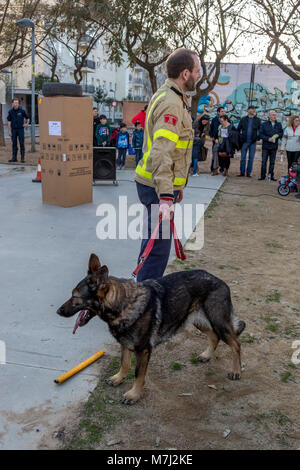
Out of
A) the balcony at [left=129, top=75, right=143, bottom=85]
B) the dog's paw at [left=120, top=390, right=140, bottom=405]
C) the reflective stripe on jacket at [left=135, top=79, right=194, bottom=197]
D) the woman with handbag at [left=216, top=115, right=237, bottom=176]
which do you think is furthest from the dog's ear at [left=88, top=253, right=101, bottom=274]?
the balcony at [left=129, top=75, right=143, bottom=85]

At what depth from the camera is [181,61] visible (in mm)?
3164

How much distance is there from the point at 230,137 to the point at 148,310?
11.1 m

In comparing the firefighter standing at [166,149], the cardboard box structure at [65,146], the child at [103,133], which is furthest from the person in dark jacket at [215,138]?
the firefighter standing at [166,149]

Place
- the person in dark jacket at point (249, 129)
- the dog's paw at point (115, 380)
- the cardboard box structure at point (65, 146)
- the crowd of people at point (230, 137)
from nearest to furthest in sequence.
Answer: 1. the dog's paw at point (115, 380)
2. the cardboard box structure at point (65, 146)
3. the crowd of people at point (230, 137)
4. the person in dark jacket at point (249, 129)

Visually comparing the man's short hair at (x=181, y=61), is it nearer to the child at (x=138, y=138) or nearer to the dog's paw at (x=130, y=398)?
the dog's paw at (x=130, y=398)

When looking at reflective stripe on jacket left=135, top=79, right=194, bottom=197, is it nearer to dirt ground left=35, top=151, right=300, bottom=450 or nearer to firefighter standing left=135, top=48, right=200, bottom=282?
firefighter standing left=135, top=48, right=200, bottom=282

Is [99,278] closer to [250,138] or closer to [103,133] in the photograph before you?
[103,133]

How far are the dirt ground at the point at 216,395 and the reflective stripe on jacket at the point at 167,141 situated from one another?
137 centimetres

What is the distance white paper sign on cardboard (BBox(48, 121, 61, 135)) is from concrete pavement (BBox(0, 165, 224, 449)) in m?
1.39

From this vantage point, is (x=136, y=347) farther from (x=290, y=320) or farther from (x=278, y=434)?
(x=290, y=320)

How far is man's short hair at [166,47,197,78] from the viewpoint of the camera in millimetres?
3156

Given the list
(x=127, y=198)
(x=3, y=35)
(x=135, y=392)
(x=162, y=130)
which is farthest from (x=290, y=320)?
(x=3, y=35)

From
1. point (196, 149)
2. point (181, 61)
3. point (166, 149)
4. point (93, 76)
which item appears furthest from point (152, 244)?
point (93, 76)

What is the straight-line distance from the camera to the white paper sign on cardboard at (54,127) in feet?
25.6
